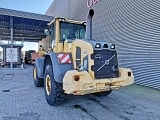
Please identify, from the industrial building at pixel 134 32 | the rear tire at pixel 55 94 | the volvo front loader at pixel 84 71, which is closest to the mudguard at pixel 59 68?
the volvo front loader at pixel 84 71

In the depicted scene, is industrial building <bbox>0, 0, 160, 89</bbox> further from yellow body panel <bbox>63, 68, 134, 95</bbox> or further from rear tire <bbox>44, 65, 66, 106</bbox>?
yellow body panel <bbox>63, 68, 134, 95</bbox>

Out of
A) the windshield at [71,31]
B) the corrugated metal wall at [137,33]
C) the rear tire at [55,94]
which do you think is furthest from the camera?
the corrugated metal wall at [137,33]

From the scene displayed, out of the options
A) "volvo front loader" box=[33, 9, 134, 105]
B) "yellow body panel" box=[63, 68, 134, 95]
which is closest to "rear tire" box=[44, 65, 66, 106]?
"volvo front loader" box=[33, 9, 134, 105]

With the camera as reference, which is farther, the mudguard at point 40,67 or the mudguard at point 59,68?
the mudguard at point 40,67

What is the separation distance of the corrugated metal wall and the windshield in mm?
3108

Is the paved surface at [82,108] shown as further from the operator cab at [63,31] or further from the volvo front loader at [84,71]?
the operator cab at [63,31]

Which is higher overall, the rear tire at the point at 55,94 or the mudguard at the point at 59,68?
the mudguard at the point at 59,68

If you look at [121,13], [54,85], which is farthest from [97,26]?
[54,85]

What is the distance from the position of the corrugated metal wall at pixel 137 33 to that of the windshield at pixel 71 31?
311 centimetres

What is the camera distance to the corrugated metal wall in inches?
273

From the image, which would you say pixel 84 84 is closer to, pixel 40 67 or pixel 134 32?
pixel 40 67

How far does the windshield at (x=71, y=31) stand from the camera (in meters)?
5.34

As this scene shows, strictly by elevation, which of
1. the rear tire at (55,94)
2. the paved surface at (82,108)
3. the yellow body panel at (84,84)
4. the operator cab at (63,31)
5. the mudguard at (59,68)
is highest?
the operator cab at (63,31)

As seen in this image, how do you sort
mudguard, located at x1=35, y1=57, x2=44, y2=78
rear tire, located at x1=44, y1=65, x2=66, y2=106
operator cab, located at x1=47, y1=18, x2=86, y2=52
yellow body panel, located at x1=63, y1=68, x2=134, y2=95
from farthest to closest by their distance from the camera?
mudguard, located at x1=35, y1=57, x2=44, y2=78 < operator cab, located at x1=47, y1=18, x2=86, y2=52 < rear tire, located at x1=44, y1=65, x2=66, y2=106 < yellow body panel, located at x1=63, y1=68, x2=134, y2=95
